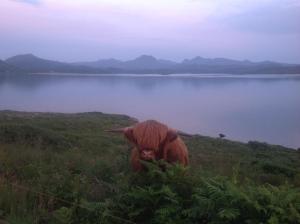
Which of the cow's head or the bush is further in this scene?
the cow's head

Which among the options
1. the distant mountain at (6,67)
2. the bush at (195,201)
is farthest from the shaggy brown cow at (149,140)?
the distant mountain at (6,67)

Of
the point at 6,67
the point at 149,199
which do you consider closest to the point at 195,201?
the point at 149,199

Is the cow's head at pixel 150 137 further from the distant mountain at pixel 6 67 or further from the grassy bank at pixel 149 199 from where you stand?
the distant mountain at pixel 6 67

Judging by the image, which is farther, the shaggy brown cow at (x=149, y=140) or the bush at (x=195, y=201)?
the shaggy brown cow at (x=149, y=140)

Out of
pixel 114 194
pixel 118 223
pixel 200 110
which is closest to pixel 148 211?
pixel 118 223

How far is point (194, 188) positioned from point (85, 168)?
3000 mm

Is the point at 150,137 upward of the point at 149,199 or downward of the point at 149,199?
upward

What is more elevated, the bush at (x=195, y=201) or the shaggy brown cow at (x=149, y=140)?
the shaggy brown cow at (x=149, y=140)

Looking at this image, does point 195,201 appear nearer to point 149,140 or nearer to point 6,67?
point 149,140

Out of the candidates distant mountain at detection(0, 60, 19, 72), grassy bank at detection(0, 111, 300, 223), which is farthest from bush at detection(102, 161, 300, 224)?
distant mountain at detection(0, 60, 19, 72)

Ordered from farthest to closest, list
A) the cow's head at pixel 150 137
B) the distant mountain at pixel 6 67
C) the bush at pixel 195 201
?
the distant mountain at pixel 6 67 → the cow's head at pixel 150 137 → the bush at pixel 195 201

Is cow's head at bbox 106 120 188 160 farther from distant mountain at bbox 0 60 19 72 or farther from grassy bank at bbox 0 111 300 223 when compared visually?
distant mountain at bbox 0 60 19 72

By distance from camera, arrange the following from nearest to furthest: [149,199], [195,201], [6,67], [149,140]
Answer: [195,201], [149,199], [149,140], [6,67]

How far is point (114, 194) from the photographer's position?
565 cm
